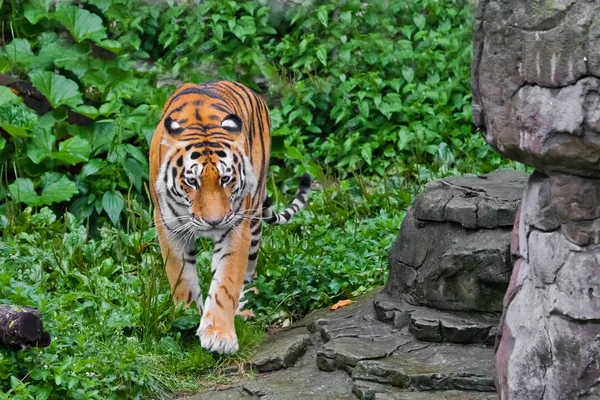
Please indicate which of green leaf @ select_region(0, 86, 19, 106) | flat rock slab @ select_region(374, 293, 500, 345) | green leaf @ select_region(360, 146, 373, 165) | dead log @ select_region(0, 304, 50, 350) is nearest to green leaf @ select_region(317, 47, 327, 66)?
green leaf @ select_region(360, 146, 373, 165)

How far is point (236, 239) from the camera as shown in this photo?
5801mm

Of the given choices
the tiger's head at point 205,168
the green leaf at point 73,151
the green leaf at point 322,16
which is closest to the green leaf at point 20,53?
the green leaf at point 73,151

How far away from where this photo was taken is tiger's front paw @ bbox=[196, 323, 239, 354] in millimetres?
5426

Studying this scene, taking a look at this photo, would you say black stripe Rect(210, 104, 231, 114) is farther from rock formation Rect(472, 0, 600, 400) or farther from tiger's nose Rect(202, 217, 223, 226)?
rock formation Rect(472, 0, 600, 400)

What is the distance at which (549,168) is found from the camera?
3729 millimetres

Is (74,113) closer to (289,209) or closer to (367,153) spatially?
(367,153)

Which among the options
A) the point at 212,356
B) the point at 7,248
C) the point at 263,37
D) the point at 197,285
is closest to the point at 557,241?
the point at 212,356

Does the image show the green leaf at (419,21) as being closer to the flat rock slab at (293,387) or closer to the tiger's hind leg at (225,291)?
the tiger's hind leg at (225,291)

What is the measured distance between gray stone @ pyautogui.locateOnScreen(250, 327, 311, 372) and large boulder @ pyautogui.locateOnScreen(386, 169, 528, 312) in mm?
571

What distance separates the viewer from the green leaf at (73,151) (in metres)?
8.01

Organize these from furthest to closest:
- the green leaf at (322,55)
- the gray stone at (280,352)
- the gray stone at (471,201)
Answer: the green leaf at (322,55) → the gray stone at (280,352) → the gray stone at (471,201)

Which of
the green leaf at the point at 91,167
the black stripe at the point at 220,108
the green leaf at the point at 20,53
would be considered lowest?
the green leaf at the point at 91,167

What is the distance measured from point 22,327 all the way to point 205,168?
1.47m

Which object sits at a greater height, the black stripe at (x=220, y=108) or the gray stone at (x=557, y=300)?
the black stripe at (x=220, y=108)
